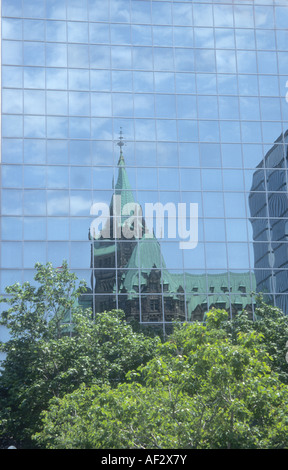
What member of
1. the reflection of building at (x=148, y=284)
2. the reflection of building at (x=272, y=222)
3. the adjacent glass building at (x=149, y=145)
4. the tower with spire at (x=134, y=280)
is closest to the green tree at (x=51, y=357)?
the tower with spire at (x=134, y=280)

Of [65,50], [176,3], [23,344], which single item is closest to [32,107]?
[65,50]

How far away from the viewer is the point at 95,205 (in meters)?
51.9

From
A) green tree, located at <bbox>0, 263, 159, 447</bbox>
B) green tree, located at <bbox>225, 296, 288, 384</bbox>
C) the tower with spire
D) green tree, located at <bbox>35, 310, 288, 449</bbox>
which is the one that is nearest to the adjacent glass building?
the tower with spire

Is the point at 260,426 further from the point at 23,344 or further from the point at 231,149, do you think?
the point at 231,149

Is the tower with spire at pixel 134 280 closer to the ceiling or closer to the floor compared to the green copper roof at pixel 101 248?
closer to the floor

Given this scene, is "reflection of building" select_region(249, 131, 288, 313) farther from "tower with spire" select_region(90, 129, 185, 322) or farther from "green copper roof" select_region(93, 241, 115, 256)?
"green copper roof" select_region(93, 241, 115, 256)

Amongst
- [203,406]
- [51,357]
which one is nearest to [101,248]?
[51,357]

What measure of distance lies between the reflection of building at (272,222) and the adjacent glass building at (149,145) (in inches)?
2.9

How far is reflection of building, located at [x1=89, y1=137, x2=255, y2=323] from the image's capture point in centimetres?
5059

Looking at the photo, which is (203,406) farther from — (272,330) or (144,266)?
(144,266)

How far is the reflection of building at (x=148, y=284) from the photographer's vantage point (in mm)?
50594

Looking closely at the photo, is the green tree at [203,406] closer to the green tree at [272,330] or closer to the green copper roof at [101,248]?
the green tree at [272,330]

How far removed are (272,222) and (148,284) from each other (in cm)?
917
